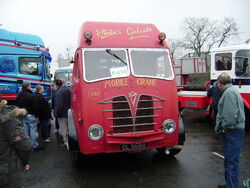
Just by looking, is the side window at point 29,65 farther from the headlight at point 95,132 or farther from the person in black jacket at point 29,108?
the headlight at point 95,132

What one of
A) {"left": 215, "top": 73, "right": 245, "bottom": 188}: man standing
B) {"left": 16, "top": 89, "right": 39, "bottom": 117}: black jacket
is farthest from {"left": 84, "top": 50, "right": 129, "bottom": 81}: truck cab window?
{"left": 16, "top": 89, "right": 39, "bottom": 117}: black jacket

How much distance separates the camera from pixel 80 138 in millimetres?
4223

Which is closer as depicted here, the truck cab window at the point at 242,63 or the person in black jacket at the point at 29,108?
the person in black jacket at the point at 29,108

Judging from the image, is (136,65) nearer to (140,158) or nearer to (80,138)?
(80,138)

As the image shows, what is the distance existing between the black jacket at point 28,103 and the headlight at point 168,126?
3.50 meters

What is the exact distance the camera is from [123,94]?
4.25 m

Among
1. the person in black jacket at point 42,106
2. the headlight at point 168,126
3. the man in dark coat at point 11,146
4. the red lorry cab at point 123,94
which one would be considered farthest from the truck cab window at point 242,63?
the man in dark coat at point 11,146

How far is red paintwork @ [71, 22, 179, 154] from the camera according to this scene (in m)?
4.09

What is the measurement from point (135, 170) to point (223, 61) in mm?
5509

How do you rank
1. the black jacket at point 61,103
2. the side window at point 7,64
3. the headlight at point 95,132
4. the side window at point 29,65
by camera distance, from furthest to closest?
the side window at point 29,65, the side window at point 7,64, the black jacket at point 61,103, the headlight at point 95,132

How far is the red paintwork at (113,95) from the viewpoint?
409 centimetres

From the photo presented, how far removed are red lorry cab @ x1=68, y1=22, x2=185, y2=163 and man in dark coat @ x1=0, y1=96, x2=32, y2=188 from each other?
64.8 inches

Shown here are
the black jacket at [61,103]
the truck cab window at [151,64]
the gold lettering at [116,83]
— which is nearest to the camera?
the gold lettering at [116,83]

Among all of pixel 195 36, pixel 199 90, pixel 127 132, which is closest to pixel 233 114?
pixel 127 132
